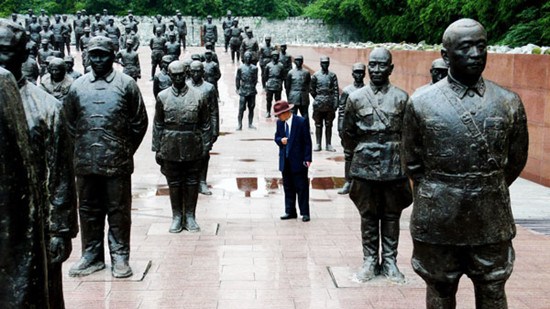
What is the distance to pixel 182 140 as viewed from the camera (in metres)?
8.55

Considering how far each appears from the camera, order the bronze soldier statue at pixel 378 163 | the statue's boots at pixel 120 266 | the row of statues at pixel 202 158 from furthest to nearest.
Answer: the statue's boots at pixel 120 266 → the bronze soldier statue at pixel 378 163 → the row of statues at pixel 202 158

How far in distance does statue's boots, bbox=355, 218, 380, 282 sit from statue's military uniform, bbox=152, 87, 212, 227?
2626 millimetres

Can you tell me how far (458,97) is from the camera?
4.32 m

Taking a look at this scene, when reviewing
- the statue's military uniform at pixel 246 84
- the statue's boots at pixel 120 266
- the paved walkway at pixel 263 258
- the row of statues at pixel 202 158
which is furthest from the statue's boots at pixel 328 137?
the statue's boots at pixel 120 266

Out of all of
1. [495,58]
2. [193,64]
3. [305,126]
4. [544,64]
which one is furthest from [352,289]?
[495,58]

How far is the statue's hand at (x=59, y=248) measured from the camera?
3.97 m

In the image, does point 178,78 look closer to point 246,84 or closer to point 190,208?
point 190,208

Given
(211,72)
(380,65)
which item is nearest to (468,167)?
(380,65)

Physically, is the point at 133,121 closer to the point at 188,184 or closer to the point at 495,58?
the point at 188,184

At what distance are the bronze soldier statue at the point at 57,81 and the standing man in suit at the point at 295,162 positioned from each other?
3036mm

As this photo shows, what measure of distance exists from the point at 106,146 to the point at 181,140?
195 cm

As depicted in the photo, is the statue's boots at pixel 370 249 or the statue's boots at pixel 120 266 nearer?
the statue's boots at pixel 370 249

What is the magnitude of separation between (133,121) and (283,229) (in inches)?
112

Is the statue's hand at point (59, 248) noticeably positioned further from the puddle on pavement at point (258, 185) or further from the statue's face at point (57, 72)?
the puddle on pavement at point (258, 185)
